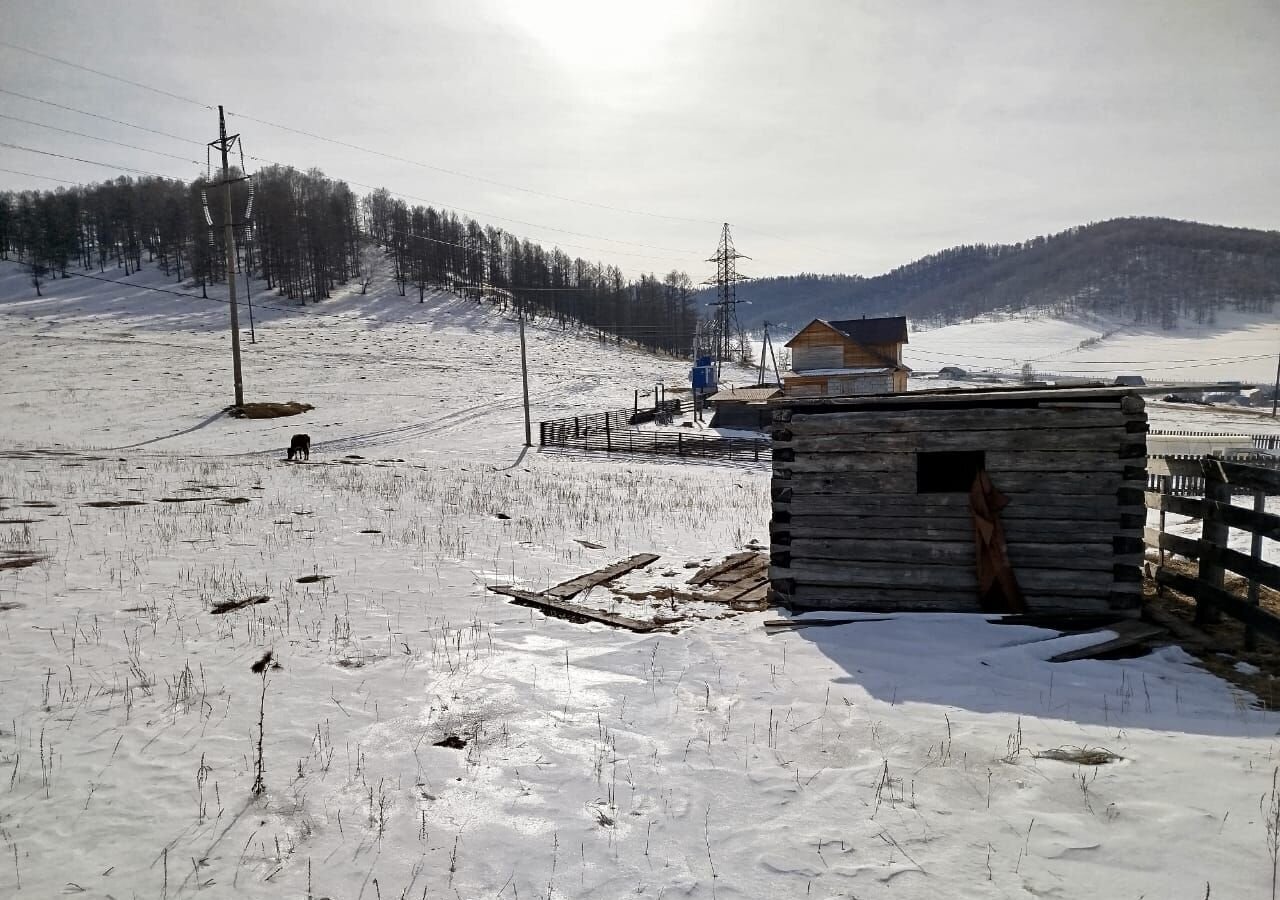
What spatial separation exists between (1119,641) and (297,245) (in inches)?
3950

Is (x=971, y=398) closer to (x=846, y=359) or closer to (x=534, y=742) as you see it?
(x=534, y=742)

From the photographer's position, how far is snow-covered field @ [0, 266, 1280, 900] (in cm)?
346

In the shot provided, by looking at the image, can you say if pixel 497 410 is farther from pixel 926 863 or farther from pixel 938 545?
pixel 926 863

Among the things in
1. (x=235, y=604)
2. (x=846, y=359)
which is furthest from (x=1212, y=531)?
(x=846, y=359)

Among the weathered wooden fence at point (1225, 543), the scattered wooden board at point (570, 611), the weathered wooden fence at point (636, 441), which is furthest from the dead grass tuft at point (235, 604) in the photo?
the weathered wooden fence at point (636, 441)

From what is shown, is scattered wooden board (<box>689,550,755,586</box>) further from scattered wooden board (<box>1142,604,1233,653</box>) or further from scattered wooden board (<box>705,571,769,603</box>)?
scattered wooden board (<box>1142,604,1233,653</box>)

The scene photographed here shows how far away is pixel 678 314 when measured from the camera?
466 ft

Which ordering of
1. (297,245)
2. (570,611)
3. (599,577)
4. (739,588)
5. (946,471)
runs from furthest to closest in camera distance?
(297,245), (946,471), (599,577), (739,588), (570,611)

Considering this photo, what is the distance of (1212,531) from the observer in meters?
6.81

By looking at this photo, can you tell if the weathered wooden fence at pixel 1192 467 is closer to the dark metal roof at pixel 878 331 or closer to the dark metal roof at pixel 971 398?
the dark metal roof at pixel 971 398

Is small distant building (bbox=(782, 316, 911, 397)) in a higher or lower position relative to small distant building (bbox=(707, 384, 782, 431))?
higher

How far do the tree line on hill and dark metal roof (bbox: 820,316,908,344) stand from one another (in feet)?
134

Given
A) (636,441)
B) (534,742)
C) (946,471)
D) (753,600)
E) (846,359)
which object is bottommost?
(636,441)

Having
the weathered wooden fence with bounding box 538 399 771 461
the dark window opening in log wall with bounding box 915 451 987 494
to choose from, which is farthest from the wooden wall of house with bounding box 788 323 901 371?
the dark window opening in log wall with bounding box 915 451 987 494
